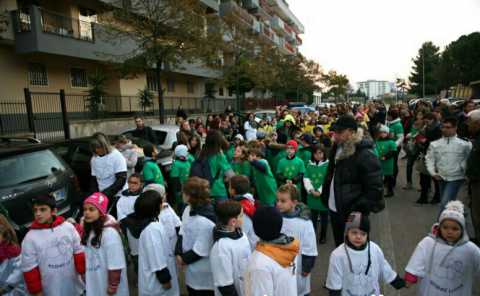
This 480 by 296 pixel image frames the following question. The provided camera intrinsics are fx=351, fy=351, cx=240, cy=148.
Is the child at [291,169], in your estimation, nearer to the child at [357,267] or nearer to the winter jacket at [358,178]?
the winter jacket at [358,178]

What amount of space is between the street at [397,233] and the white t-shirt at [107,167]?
301 centimetres

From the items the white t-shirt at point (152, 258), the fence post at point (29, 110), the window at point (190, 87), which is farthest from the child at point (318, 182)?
the window at point (190, 87)

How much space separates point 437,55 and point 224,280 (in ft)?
327

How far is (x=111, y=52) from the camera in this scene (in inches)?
703

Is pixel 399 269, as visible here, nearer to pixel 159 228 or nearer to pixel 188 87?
pixel 159 228

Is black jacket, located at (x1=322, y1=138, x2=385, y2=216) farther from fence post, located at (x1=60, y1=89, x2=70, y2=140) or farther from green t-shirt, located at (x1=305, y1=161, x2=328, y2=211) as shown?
fence post, located at (x1=60, y1=89, x2=70, y2=140)

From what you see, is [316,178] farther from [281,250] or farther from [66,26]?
[66,26]

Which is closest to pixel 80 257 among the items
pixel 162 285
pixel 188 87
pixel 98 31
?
pixel 162 285

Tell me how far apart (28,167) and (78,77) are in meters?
15.0

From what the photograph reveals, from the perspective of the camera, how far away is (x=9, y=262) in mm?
3133

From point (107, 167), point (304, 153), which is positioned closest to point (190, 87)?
point (304, 153)

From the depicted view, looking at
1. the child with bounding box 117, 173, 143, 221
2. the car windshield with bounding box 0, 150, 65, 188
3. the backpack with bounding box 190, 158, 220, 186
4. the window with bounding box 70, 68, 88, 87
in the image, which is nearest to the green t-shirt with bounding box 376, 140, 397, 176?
the backpack with bounding box 190, 158, 220, 186

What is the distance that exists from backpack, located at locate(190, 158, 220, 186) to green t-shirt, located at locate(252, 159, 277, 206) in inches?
35.8

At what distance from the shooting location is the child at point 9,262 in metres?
3.08
